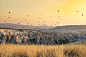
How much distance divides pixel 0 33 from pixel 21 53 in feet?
26.4

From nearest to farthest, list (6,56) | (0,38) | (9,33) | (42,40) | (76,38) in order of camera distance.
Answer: (6,56)
(0,38)
(9,33)
(42,40)
(76,38)

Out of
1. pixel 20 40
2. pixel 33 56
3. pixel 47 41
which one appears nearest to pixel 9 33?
pixel 20 40

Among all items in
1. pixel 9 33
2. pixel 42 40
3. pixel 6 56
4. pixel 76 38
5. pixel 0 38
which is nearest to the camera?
pixel 6 56

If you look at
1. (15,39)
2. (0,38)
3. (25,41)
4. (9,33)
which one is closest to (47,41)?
(25,41)

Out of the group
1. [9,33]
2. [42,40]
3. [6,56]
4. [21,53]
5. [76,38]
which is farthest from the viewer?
[76,38]

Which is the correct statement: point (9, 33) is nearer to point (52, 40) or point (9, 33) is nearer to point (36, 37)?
point (36, 37)

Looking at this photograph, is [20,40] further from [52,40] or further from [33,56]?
[33,56]

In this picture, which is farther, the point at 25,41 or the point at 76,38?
the point at 76,38

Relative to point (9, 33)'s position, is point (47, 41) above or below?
below

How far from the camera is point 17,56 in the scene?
4.55 metres

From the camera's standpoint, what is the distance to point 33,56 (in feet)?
14.6

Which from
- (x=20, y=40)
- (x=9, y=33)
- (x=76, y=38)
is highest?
(x=9, y=33)

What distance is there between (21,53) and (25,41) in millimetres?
7532

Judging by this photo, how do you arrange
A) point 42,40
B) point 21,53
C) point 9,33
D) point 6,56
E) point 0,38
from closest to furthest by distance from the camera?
point 6,56
point 21,53
point 0,38
point 9,33
point 42,40
